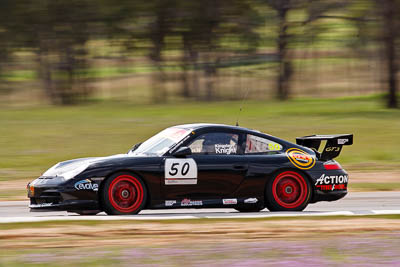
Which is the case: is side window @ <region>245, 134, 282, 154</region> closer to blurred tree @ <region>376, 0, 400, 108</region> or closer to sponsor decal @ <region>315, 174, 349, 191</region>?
sponsor decal @ <region>315, 174, 349, 191</region>

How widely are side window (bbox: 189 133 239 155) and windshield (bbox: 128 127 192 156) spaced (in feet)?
0.65

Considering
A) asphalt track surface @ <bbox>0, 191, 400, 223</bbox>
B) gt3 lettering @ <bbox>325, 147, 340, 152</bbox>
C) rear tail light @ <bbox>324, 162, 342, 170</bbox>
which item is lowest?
asphalt track surface @ <bbox>0, 191, 400, 223</bbox>

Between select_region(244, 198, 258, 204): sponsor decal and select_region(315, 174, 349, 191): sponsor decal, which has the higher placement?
select_region(315, 174, 349, 191): sponsor decal

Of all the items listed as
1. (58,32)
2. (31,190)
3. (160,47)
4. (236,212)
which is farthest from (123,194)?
(160,47)

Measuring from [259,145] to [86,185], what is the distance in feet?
7.81

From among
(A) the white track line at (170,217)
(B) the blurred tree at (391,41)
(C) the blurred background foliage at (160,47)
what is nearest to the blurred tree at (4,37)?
(C) the blurred background foliage at (160,47)

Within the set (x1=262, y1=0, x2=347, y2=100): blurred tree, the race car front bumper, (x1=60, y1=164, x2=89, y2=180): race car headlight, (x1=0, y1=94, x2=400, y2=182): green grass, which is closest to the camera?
the race car front bumper

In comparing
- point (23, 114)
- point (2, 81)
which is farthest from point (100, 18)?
point (23, 114)

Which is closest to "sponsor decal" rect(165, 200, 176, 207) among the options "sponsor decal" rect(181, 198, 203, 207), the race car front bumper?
"sponsor decal" rect(181, 198, 203, 207)

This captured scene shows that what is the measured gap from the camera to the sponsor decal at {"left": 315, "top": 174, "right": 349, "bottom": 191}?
10453mm

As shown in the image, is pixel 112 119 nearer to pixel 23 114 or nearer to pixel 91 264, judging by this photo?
pixel 23 114

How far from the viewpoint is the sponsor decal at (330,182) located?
34.3 ft

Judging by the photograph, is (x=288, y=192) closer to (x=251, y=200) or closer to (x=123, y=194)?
(x=251, y=200)

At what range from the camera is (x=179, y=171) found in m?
9.87
